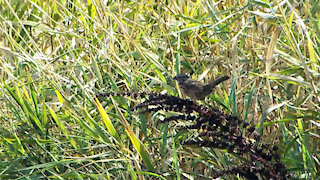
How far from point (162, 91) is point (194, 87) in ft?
0.68

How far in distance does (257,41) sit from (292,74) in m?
0.44

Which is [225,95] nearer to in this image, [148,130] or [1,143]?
[148,130]

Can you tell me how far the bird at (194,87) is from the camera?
9.30ft

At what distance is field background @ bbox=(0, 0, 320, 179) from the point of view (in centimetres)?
244

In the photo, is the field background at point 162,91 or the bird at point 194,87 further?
the bird at point 194,87

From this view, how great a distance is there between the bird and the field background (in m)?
0.05

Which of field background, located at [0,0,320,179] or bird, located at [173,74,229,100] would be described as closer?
field background, located at [0,0,320,179]

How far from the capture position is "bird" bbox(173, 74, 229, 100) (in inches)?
112

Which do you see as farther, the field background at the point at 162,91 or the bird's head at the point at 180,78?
the bird's head at the point at 180,78

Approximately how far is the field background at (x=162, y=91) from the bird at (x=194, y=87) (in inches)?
1.8

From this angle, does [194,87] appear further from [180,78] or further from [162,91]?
[162,91]

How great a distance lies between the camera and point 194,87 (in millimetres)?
2943

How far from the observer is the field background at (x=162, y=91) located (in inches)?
96.2

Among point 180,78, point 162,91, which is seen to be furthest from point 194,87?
point 162,91
